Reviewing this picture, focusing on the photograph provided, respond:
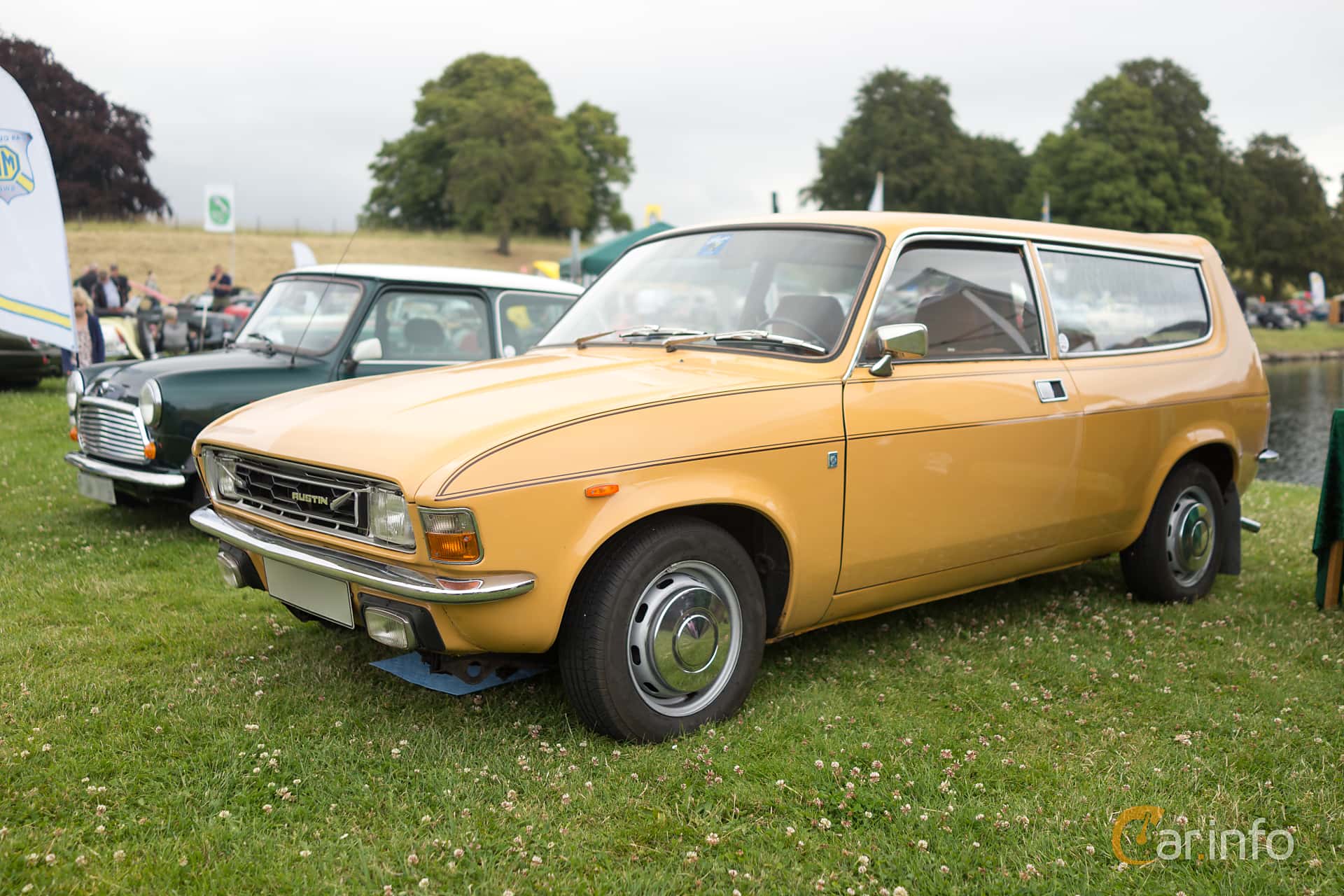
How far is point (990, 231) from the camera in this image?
4.68m

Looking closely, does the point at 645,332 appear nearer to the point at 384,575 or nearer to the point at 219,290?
the point at 384,575

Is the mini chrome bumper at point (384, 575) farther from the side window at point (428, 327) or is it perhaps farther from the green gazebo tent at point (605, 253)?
the green gazebo tent at point (605, 253)

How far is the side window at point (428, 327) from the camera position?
281 inches

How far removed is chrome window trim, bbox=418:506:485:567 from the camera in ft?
9.97

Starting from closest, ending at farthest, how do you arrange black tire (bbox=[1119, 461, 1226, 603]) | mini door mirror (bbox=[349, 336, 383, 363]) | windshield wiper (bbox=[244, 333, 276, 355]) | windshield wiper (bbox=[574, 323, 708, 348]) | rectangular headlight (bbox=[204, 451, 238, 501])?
rectangular headlight (bbox=[204, 451, 238, 501]) < windshield wiper (bbox=[574, 323, 708, 348]) < black tire (bbox=[1119, 461, 1226, 603]) < mini door mirror (bbox=[349, 336, 383, 363]) < windshield wiper (bbox=[244, 333, 276, 355])

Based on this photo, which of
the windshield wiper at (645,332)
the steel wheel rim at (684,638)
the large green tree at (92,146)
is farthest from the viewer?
the large green tree at (92,146)

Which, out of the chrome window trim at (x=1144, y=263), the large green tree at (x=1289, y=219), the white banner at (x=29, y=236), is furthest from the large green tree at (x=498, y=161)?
the chrome window trim at (x=1144, y=263)

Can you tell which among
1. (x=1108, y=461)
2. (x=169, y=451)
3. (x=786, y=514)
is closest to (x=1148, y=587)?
(x=1108, y=461)

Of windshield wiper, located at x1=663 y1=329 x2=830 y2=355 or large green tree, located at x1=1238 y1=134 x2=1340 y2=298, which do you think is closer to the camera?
windshield wiper, located at x1=663 y1=329 x2=830 y2=355

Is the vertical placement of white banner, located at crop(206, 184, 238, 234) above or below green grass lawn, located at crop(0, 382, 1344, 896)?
above

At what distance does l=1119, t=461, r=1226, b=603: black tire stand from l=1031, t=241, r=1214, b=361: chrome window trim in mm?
605

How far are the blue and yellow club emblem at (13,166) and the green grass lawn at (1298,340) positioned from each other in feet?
135

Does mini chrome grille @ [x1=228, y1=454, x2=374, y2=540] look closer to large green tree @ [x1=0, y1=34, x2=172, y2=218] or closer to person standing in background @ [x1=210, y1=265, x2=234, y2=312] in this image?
person standing in background @ [x1=210, y1=265, x2=234, y2=312]

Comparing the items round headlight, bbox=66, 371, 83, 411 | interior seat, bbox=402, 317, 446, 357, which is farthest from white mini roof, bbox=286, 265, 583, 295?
round headlight, bbox=66, 371, 83, 411
